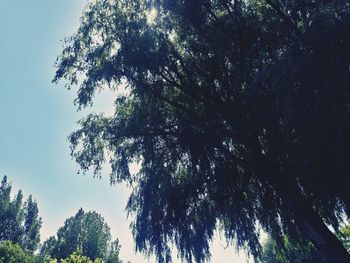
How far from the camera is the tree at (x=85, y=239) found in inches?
1371

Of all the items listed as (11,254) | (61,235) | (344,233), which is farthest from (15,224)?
(344,233)

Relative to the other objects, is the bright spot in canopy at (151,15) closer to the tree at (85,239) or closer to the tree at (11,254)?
the tree at (11,254)

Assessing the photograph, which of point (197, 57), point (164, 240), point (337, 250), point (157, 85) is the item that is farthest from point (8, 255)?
point (337, 250)

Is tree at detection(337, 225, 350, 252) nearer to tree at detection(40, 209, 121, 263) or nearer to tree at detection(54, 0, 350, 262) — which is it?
tree at detection(54, 0, 350, 262)

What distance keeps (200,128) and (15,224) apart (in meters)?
40.2

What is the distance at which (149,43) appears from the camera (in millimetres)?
10789

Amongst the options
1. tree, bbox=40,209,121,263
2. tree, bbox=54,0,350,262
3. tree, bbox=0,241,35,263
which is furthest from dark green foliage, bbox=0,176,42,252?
tree, bbox=54,0,350,262

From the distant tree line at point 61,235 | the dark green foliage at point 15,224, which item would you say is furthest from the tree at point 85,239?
the dark green foliage at point 15,224

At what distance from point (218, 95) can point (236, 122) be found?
137cm

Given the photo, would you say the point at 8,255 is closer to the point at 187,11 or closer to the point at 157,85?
the point at 157,85

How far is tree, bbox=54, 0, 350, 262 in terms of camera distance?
9211mm

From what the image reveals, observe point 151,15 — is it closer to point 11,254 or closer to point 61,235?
point 11,254

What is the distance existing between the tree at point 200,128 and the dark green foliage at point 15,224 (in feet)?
118

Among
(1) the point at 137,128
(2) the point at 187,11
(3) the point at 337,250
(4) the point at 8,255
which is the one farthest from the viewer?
(4) the point at 8,255
